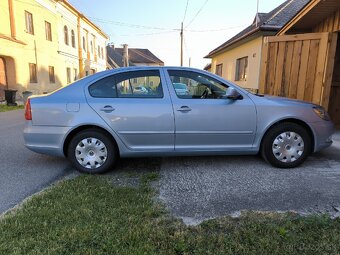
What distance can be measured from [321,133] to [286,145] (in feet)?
1.98

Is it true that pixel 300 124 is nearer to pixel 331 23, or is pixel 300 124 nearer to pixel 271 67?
pixel 271 67

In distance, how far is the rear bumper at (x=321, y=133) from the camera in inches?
166

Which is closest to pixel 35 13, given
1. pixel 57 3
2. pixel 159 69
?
pixel 57 3

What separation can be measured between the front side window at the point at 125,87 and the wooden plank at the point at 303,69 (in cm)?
381

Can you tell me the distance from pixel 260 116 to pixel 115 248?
113 inches

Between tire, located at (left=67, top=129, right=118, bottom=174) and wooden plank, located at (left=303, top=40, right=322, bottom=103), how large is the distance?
4656 mm

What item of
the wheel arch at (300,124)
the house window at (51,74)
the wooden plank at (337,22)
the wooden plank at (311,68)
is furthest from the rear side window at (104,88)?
the house window at (51,74)

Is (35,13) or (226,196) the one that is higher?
(35,13)

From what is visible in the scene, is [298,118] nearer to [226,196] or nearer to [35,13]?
[226,196]

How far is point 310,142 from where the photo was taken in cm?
425

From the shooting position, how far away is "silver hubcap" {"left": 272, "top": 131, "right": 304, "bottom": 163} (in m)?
4.19

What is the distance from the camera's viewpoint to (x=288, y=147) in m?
4.21

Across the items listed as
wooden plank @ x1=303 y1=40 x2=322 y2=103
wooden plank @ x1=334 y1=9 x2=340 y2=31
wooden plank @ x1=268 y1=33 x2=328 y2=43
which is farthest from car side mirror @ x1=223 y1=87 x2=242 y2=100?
wooden plank @ x1=334 y1=9 x2=340 y2=31

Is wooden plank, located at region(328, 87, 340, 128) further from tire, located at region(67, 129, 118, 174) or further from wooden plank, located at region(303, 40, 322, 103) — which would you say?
tire, located at region(67, 129, 118, 174)
